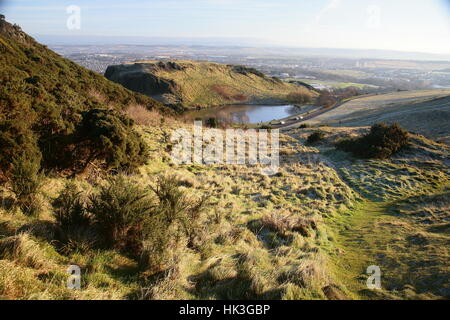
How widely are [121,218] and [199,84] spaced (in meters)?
98.8

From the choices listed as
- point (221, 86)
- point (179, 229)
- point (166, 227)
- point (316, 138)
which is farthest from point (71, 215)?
point (221, 86)

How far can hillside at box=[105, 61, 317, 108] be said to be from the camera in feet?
294

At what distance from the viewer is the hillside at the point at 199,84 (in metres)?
89.5

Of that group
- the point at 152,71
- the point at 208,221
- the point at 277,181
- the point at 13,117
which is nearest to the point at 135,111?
the point at 277,181

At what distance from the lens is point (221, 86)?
4001 inches

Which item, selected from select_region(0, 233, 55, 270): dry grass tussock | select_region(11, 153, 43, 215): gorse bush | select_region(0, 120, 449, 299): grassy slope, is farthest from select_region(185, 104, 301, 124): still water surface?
select_region(0, 233, 55, 270): dry grass tussock

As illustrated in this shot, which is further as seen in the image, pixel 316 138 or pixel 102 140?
pixel 316 138

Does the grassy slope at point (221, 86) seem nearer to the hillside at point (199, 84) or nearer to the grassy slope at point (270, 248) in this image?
the hillside at point (199, 84)

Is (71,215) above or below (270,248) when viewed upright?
above

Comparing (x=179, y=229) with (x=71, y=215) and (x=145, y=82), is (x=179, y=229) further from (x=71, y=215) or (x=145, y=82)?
(x=145, y=82)

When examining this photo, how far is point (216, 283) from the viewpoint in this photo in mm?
4551

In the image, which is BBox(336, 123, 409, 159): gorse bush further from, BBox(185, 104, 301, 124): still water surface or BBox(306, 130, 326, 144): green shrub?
BBox(185, 104, 301, 124): still water surface

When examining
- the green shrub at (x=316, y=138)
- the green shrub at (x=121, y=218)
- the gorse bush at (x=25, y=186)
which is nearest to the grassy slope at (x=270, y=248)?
the gorse bush at (x=25, y=186)
